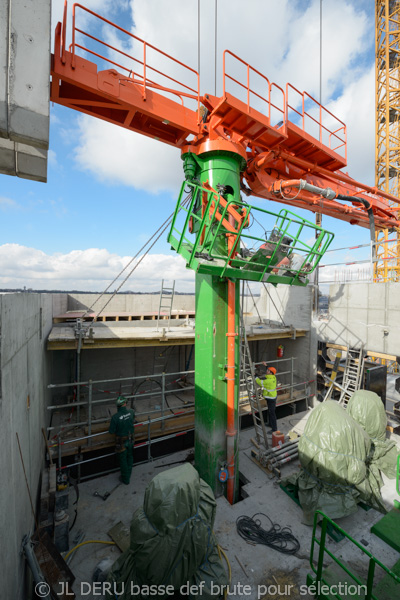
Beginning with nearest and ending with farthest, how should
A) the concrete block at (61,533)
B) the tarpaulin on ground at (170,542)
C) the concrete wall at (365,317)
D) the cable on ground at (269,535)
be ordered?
the tarpaulin on ground at (170,542) → the concrete block at (61,533) → the cable on ground at (269,535) → the concrete wall at (365,317)

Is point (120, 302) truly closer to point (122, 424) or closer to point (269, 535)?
point (122, 424)

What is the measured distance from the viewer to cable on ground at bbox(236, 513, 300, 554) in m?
4.40

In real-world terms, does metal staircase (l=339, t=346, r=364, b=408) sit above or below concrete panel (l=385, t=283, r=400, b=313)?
below

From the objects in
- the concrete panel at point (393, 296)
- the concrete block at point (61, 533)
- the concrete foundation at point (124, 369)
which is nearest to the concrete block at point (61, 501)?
the concrete block at point (61, 533)

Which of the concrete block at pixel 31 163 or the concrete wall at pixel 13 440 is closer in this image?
the concrete wall at pixel 13 440

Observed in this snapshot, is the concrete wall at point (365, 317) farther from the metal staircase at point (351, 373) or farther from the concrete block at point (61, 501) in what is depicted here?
the concrete block at point (61, 501)

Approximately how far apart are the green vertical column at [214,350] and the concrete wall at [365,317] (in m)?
5.56

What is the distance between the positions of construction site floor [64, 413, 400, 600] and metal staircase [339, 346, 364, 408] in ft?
9.29

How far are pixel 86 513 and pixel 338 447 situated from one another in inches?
199

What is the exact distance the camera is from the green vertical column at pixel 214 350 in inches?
207

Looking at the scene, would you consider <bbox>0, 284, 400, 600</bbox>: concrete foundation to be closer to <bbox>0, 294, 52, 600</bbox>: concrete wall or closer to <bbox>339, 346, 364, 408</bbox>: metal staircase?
<bbox>0, 294, 52, 600</bbox>: concrete wall

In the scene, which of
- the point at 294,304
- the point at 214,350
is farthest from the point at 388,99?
the point at 214,350

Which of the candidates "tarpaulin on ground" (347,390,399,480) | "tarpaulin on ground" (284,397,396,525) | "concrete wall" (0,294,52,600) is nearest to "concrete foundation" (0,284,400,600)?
"concrete wall" (0,294,52,600)

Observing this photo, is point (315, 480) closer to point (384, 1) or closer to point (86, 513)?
point (86, 513)
